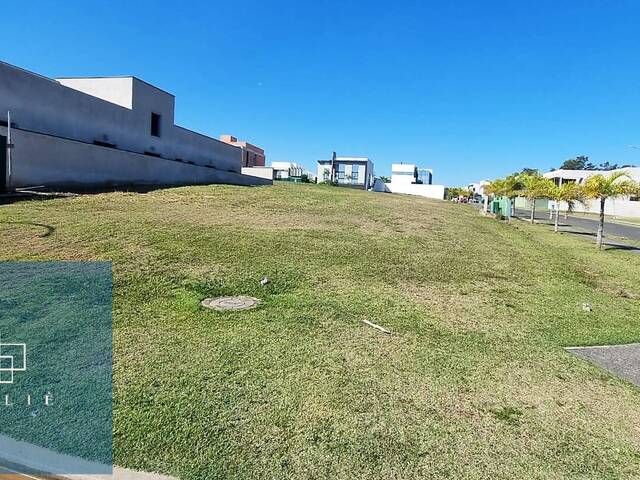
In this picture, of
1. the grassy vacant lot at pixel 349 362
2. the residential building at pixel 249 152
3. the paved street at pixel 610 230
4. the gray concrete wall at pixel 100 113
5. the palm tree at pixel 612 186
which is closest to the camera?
the grassy vacant lot at pixel 349 362

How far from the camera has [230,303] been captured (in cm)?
554

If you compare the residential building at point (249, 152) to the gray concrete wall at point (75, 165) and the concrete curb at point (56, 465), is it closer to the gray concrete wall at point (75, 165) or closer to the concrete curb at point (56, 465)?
the gray concrete wall at point (75, 165)

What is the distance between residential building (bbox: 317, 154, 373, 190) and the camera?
258 feet

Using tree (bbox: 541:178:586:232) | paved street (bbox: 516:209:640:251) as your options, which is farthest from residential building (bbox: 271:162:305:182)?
tree (bbox: 541:178:586:232)

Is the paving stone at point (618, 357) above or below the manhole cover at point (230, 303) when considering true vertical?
below

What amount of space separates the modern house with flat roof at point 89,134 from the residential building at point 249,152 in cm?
3616

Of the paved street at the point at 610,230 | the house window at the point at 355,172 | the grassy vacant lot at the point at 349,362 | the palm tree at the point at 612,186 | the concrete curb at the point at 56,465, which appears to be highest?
the house window at the point at 355,172

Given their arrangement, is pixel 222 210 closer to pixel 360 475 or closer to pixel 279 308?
pixel 279 308

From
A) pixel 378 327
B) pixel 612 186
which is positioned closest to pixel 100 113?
pixel 378 327

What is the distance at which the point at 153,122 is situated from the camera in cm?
2656

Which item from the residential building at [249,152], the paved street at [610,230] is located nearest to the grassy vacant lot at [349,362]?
the paved street at [610,230]

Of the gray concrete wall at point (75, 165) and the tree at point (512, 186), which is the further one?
the tree at point (512, 186)

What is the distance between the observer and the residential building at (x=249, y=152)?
67.8 metres

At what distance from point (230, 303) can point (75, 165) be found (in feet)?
49.7
